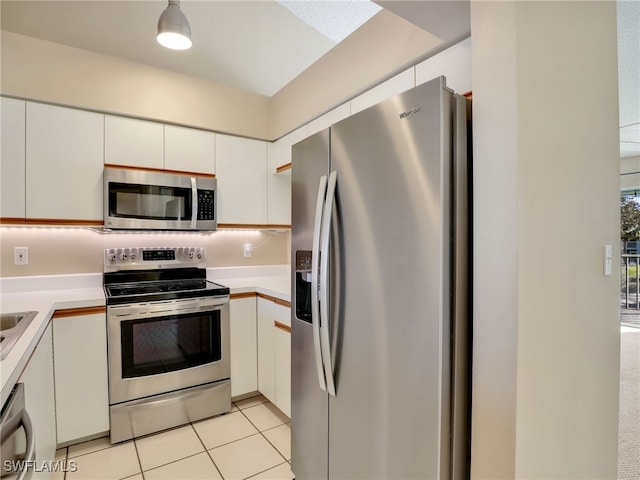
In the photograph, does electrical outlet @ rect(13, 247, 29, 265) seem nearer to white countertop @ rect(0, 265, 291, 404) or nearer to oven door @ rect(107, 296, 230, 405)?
white countertop @ rect(0, 265, 291, 404)

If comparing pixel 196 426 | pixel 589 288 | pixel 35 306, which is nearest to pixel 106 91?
pixel 35 306

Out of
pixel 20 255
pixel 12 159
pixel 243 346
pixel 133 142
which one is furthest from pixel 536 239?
pixel 20 255

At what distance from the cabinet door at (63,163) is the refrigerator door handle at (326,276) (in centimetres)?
176

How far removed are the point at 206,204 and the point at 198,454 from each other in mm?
1665

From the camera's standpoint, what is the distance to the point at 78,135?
7.36 feet

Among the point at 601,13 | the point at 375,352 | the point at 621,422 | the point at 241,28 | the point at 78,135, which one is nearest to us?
the point at 375,352

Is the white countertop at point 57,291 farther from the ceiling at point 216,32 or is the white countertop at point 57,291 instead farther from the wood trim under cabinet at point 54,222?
the ceiling at point 216,32

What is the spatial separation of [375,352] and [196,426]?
5.59 feet

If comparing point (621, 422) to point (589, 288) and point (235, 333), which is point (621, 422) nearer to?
point (589, 288)

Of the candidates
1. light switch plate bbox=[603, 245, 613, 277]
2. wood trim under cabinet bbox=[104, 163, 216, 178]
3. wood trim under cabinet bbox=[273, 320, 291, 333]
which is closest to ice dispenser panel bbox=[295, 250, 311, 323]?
wood trim under cabinet bbox=[273, 320, 291, 333]

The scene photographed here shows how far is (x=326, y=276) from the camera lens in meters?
1.40

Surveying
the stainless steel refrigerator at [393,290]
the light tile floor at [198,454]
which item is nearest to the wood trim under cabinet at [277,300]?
the stainless steel refrigerator at [393,290]

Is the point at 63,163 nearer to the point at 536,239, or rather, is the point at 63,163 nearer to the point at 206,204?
the point at 206,204

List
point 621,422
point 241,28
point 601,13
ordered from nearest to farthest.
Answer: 1. point 601,13
2. point 241,28
3. point 621,422
